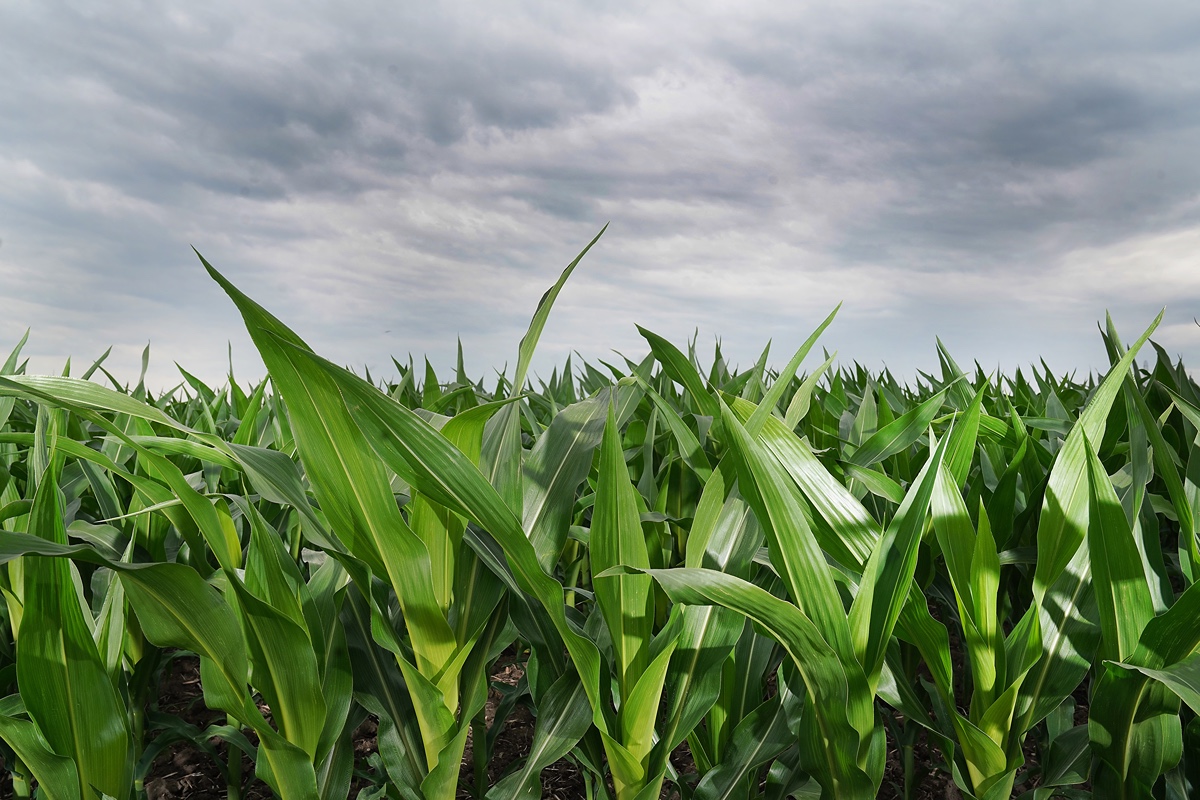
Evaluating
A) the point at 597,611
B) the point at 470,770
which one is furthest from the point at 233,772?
the point at 597,611

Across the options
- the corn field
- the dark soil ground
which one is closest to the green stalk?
the dark soil ground

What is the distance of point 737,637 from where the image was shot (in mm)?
808

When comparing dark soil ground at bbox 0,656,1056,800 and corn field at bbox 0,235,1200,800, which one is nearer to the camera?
corn field at bbox 0,235,1200,800

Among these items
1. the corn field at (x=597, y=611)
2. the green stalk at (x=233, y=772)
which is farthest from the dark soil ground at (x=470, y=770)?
the corn field at (x=597, y=611)

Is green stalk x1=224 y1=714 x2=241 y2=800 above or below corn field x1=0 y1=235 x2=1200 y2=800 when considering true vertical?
below

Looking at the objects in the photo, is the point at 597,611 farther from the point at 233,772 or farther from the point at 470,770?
the point at 233,772

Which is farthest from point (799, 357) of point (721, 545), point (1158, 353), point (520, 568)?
point (1158, 353)

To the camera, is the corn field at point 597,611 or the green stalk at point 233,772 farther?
the green stalk at point 233,772

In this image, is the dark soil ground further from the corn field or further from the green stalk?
the corn field

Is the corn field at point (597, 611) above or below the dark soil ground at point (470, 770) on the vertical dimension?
above

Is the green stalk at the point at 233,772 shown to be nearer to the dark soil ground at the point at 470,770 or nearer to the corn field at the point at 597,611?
the dark soil ground at the point at 470,770

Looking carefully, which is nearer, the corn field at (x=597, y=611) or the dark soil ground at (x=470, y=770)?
the corn field at (x=597, y=611)

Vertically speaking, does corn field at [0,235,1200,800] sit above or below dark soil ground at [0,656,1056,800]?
above

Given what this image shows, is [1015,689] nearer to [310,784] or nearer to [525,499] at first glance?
[525,499]
